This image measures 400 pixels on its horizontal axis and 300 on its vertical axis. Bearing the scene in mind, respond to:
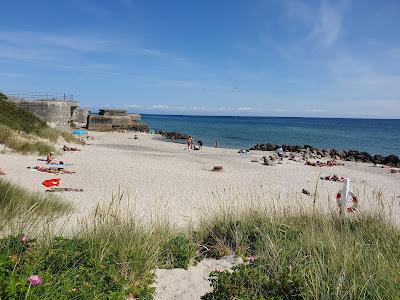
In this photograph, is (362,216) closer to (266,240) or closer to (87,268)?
(266,240)

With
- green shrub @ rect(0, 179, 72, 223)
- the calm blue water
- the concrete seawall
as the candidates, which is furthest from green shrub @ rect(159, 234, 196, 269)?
the calm blue water

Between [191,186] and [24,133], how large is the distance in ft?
40.6

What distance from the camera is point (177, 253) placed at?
203 inches

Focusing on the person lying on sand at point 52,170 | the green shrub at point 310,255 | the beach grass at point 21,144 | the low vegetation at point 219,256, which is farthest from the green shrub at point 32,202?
the beach grass at point 21,144

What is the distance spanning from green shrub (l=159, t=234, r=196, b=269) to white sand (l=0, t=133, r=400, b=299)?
0.12 meters

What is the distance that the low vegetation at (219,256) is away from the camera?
3.54 meters

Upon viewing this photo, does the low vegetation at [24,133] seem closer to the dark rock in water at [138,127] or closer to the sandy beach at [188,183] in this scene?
the sandy beach at [188,183]

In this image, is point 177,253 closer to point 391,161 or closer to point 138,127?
point 391,161

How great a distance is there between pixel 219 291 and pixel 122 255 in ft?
3.92

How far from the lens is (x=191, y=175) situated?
16812 millimetres

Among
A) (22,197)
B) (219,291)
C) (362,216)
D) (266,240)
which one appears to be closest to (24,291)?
(219,291)

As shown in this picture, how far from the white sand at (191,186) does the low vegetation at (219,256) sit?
34cm

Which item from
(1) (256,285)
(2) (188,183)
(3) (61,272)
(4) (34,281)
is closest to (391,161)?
(2) (188,183)

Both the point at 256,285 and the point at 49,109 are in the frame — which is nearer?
the point at 256,285
